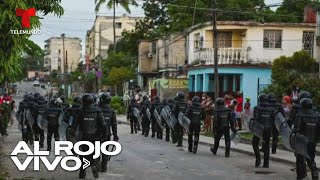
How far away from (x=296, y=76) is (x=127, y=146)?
1012 cm

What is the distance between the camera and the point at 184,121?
813 inches

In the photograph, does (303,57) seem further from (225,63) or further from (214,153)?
(214,153)

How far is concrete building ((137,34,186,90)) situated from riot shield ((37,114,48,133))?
3021 centimetres

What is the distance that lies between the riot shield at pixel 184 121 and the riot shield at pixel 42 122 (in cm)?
448

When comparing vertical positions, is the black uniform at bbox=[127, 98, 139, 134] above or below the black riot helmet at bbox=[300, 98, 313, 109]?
below

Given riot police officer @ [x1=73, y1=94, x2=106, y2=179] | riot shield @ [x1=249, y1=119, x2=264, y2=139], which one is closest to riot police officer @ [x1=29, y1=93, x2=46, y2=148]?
riot shield @ [x1=249, y1=119, x2=264, y2=139]

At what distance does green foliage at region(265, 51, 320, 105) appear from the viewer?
25794mm

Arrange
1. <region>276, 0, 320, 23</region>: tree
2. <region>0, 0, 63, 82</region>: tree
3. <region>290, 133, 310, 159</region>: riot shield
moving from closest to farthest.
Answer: <region>0, 0, 63, 82</region>: tree < <region>290, 133, 310, 159</region>: riot shield < <region>276, 0, 320, 23</region>: tree

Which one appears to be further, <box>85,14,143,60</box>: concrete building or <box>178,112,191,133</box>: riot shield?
<box>85,14,143,60</box>: concrete building

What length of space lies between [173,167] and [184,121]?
4713 millimetres

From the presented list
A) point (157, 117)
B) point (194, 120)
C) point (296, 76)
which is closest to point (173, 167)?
point (194, 120)

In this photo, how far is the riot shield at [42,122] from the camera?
794 inches

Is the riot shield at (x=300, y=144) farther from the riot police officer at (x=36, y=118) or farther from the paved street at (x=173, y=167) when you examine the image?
the riot police officer at (x=36, y=118)

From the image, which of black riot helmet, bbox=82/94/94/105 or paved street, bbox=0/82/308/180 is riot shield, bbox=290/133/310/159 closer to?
paved street, bbox=0/82/308/180
